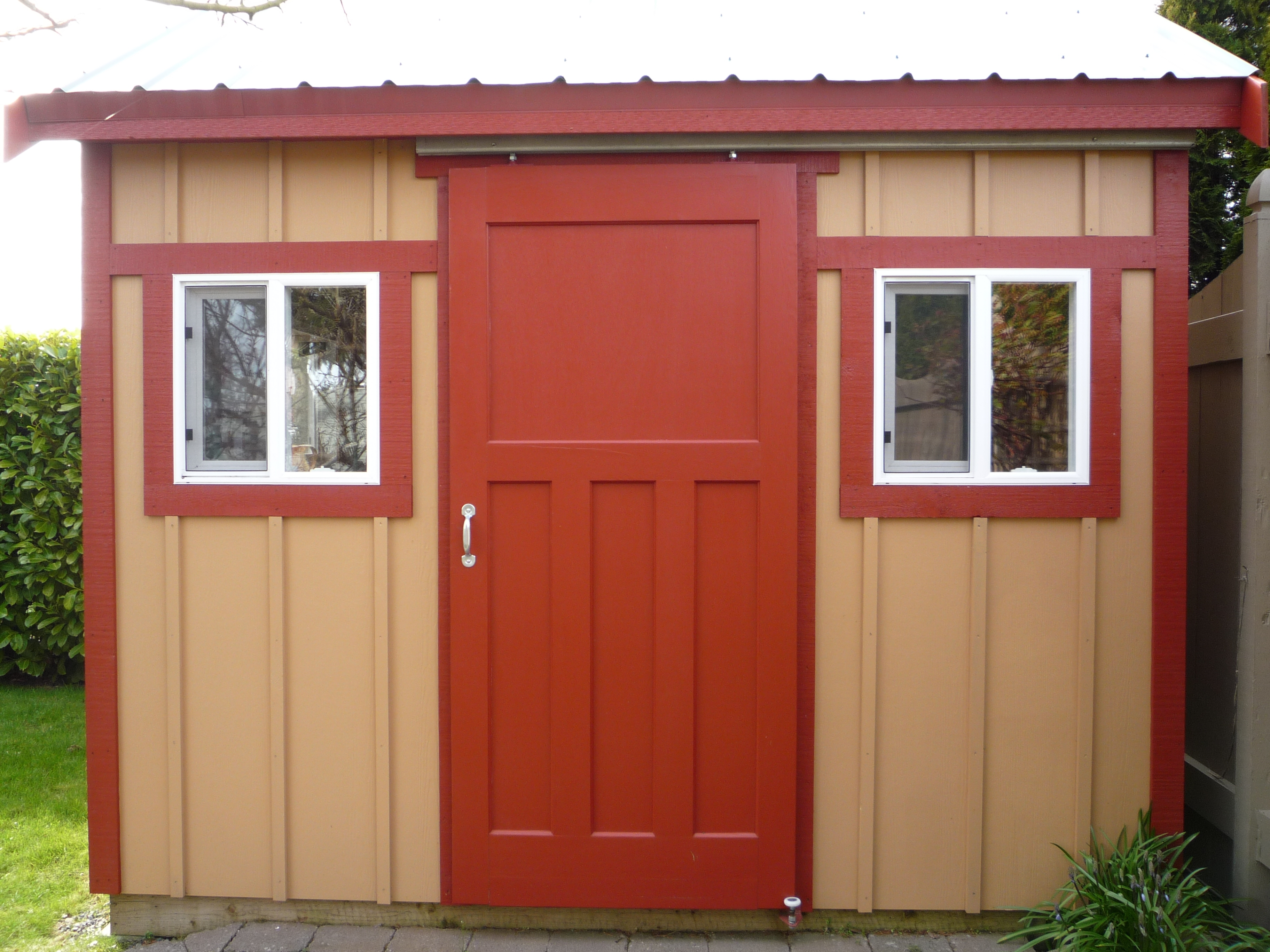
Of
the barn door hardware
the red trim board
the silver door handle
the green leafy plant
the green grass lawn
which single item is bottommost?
the green grass lawn

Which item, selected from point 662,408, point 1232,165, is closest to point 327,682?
point 662,408

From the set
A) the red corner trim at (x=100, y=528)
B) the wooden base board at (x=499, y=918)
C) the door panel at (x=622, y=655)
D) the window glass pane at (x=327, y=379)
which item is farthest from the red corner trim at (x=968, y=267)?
the red corner trim at (x=100, y=528)

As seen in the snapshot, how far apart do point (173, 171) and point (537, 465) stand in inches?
63.6

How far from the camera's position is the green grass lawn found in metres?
2.83

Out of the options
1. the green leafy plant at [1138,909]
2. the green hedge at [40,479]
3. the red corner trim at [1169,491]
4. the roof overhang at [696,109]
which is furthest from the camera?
the green hedge at [40,479]

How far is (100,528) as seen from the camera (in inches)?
109

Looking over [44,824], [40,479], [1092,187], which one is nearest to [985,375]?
[1092,187]

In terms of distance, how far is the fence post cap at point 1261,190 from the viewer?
2.56 meters

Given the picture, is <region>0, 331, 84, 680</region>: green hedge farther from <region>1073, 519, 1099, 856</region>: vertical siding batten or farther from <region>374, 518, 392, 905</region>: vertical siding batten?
<region>1073, 519, 1099, 856</region>: vertical siding batten

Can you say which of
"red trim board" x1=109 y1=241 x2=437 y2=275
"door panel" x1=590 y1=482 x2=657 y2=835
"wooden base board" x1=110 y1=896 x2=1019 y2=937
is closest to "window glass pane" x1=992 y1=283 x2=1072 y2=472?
"door panel" x1=590 y1=482 x2=657 y2=835

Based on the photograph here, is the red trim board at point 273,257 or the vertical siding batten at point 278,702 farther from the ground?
the red trim board at point 273,257

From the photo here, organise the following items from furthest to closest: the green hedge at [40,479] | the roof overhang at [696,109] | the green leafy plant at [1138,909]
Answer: the green hedge at [40,479], the roof overhang at [696,109], the green leafy plant at [1138,909]

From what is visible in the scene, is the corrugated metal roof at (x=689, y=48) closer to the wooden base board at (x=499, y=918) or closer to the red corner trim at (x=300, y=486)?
the red corner trim at (x=300, y=486)

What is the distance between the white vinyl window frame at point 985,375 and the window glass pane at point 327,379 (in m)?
1.73
